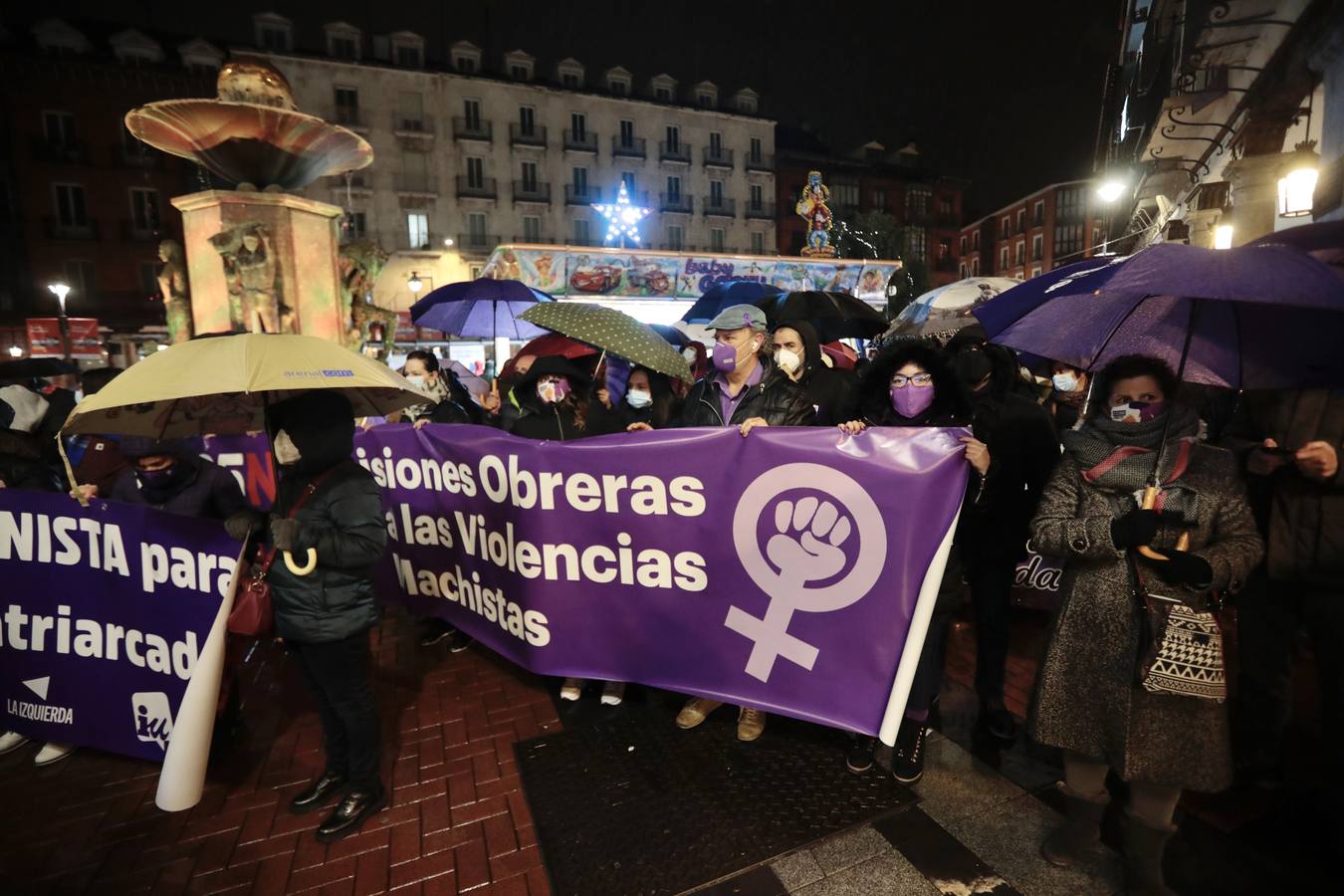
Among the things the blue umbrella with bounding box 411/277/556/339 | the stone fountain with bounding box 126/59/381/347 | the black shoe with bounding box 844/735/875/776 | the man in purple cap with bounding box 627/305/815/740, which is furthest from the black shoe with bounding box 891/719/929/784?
the stone fountain with bounding box 126/59/381/347

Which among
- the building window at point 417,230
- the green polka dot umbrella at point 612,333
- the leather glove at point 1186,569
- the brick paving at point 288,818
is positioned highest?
the building window at point 417,230

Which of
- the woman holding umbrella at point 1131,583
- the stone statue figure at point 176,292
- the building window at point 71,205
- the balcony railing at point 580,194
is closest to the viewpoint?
the woman holding umbrella at point 1131,583

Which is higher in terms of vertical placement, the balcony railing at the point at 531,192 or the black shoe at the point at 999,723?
the balcony railing at the point at 531,192

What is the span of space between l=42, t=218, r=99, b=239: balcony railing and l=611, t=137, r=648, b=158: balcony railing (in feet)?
87.6

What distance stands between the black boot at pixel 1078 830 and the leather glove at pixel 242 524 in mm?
3401

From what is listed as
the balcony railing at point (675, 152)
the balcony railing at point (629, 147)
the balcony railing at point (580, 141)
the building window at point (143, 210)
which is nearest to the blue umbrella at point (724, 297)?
the balcony railing at point (580, 141)

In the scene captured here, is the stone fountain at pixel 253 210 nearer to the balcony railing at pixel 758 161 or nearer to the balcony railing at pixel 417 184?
the balcony railing at pixel 417 184

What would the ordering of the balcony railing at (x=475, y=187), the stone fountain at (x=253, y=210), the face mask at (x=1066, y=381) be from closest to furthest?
the face mask at (x=1066, y=381)
the stone fountain at (x=253, y=210)
the balcony railing at (x=475, y=187)

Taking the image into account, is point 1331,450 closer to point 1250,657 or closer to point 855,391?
point 1250,657

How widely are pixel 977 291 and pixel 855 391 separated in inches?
191

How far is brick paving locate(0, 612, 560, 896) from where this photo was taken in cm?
253

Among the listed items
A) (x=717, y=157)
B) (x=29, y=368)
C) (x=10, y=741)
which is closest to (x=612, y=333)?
(x=10, y=741)

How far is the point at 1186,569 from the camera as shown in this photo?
205cm

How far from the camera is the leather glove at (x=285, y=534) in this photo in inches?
98.0
